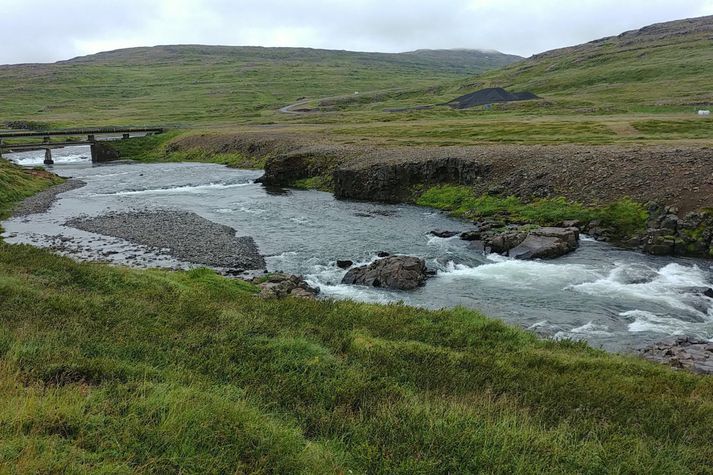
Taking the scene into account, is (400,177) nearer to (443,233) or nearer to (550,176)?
(550,176)

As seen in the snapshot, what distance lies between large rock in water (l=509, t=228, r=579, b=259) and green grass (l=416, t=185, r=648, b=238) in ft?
13.0

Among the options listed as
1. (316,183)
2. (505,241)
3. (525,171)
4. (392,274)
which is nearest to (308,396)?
(392,274)

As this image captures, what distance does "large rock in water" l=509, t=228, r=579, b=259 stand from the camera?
30.9 meters

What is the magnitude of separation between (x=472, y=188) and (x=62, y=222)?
34.5 m

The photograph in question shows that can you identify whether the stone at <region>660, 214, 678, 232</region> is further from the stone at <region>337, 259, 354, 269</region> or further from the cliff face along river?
the stone at <region>337, 259, 354, 269</region>

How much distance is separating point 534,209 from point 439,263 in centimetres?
1376

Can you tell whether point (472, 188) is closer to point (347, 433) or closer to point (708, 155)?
point (708, 155)

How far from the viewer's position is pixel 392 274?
1032 inches

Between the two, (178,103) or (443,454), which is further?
(178,103)

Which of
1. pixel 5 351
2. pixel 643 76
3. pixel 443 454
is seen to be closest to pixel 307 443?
pixel 443 454

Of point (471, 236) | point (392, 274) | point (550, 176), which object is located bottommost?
point (392, 274)

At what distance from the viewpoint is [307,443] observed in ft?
26.3

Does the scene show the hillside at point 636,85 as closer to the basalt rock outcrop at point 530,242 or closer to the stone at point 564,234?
the stone at point 564,234

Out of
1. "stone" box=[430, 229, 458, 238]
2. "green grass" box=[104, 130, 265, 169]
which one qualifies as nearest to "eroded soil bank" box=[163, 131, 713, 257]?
"stone" box=[430, 229, 458, 238]
